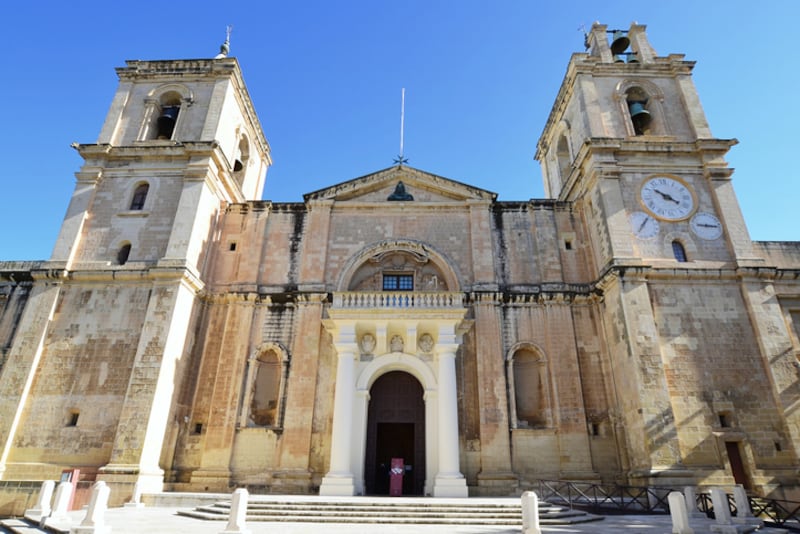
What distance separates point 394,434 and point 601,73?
19771 mm

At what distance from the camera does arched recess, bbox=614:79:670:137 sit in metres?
22.1

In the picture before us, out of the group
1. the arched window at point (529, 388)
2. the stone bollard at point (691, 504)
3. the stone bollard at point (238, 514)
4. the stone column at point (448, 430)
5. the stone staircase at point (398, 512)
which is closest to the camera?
the stone bollard at point (238, 514)

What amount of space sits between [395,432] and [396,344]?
11.6 feet

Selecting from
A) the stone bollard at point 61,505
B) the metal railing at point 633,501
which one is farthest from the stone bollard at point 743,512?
the stone bollard at point 61,505

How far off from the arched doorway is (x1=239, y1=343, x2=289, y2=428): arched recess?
3.57m

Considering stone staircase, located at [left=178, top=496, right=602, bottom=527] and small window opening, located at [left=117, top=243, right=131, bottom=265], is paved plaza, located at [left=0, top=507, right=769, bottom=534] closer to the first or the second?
stone staircase, located at [left=178, top=496, right=602, bottom=527]

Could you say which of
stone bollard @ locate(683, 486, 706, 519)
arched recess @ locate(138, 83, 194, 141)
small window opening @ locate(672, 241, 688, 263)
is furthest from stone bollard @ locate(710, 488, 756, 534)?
arched recess @ locate(138, 83, 194, 141)

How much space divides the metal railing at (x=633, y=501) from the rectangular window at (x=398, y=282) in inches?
367

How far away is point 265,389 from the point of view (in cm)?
1891

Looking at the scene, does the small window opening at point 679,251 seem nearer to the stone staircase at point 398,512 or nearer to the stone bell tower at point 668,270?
the stone bell tower at point 668,270

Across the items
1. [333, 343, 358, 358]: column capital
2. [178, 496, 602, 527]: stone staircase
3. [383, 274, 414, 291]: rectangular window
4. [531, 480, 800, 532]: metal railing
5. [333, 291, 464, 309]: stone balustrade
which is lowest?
[178, 496, 602, 527]: stone staircase

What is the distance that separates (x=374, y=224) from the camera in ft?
72.0

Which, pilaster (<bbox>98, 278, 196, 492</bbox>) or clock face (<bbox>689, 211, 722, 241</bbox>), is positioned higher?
clock face (<bbox>689, 211, 722, 241</bbox>)

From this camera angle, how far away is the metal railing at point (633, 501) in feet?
42.4
